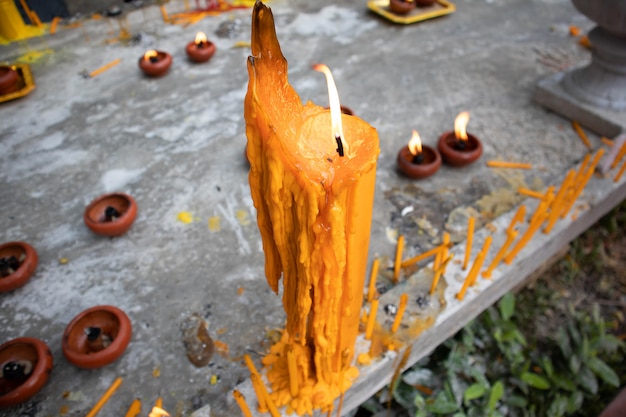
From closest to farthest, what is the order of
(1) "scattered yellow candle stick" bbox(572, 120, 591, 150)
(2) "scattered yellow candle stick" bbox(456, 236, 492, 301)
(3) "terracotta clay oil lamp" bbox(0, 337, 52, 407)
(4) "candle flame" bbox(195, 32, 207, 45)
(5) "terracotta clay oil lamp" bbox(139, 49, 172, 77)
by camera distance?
(3) "terracotta clay oil lamp" bbox(0, 337, 52, 407) < (2) "scattered yellow candle stick" bbox(456, 236, 492, 301) < (1) "scattered yellow candle stick" bbox(572, 120, 591, 150) < (5) "terracotta clay oil lamp" bbox(139, 49, 172, 77) < (4) "candle flame" bbox(195, 32, 207, 45)

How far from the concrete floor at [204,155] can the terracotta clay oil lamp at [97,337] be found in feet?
0.30

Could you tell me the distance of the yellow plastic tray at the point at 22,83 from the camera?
314 centimetres

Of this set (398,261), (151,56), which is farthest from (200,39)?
(398,261)

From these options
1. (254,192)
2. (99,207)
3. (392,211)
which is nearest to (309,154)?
(254,192)

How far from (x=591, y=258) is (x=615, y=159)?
1042 mm

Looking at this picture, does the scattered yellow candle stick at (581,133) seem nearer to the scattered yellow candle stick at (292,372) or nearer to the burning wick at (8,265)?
the scattered yellow candle stick at (292,372)

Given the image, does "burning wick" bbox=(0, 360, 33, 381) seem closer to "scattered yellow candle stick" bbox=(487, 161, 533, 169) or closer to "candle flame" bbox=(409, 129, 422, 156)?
"candle flame" bbox=(409, 129, 422, 156)

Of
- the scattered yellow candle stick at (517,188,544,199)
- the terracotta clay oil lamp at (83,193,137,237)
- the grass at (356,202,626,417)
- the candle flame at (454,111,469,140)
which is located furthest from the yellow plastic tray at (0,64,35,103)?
the scattered yellow candle stick at (517,188,544,199)

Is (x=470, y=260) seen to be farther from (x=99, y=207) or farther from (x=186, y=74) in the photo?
(x=186, y=74)

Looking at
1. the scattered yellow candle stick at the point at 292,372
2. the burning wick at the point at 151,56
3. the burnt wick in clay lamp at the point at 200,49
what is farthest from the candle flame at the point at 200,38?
the scattered yellow candle stick at the point at 292,372

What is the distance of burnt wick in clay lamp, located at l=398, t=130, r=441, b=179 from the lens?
2.56 metres

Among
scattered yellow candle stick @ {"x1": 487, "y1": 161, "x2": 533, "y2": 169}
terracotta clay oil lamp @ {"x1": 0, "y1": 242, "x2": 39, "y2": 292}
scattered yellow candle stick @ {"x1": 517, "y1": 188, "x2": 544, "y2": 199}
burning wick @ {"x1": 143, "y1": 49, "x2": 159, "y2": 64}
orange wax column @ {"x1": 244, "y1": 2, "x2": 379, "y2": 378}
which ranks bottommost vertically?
scattered yellow candle stick @ {"x1": 487, "y1": 161, "x2": 533, "y2": 169}

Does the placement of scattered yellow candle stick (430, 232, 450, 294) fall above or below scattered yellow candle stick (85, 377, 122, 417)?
above

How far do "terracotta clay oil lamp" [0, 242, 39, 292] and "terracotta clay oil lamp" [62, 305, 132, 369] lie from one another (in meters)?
0.49
